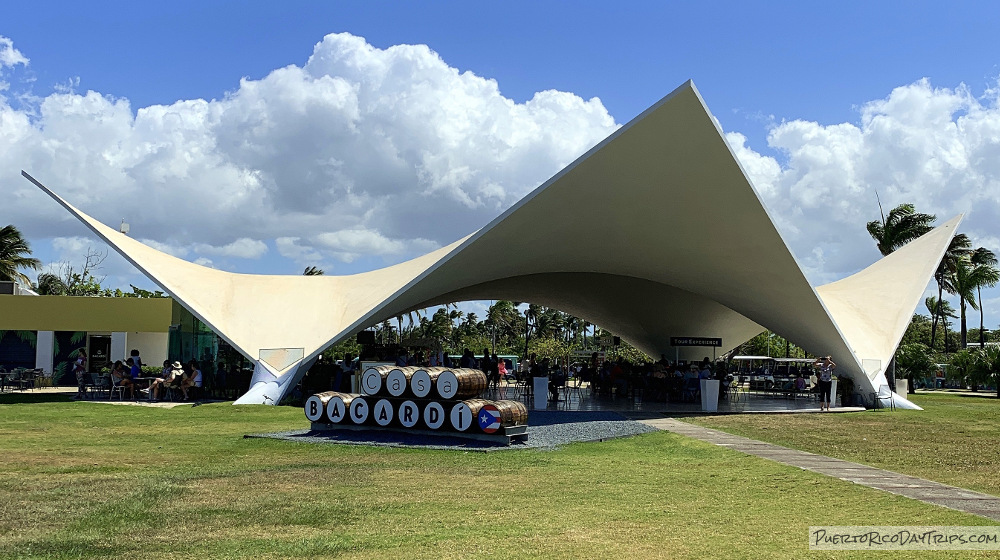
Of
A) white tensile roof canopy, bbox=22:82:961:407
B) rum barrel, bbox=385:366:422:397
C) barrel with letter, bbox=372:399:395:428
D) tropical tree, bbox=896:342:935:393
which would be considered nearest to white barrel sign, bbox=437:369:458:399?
rum barrel, bbox=385:366:422:397

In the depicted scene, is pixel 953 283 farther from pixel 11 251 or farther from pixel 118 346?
pixel 11 251

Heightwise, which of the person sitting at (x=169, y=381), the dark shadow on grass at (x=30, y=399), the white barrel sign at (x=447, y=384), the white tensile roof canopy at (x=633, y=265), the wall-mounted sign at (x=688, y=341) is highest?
the white tensile roof canopy at (x=633, y=265)

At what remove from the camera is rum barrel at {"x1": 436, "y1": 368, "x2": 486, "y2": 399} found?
1028 centimetres

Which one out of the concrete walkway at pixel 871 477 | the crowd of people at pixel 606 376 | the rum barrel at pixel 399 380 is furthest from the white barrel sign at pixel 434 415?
the crowd of people at pixel 606 376

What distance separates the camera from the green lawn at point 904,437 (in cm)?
850

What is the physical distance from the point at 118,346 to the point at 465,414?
22678 millimetres

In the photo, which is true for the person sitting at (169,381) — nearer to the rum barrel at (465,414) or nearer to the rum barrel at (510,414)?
the rum barrel at (465,414)

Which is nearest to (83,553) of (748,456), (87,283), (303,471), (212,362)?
(303,471)

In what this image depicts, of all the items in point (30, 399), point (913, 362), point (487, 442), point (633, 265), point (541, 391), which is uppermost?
point (633, 265)

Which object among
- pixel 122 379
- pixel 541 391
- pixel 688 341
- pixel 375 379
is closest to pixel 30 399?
pixel 122 379

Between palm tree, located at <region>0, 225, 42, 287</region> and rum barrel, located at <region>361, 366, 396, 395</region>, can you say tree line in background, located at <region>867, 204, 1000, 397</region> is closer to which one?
rum barrel, located at <region>361, 366, 396, 395</region>

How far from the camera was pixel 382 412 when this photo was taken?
1087 cm

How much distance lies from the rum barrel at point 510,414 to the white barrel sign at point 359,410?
1.95m

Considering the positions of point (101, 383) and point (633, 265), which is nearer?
point (101, 383)
